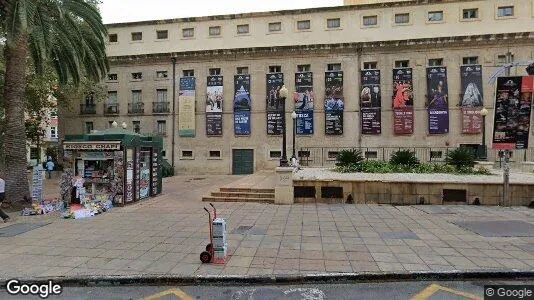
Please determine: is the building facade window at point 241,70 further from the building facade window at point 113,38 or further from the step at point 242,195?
the step at point 242,195

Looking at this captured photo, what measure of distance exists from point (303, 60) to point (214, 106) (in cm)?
838

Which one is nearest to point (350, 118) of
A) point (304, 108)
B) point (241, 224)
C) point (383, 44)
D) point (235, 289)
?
point (304, 108)

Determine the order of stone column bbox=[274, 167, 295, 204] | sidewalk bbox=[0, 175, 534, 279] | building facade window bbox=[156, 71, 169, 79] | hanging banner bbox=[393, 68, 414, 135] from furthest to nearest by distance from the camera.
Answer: building facade window bbox=[156, 71, 169, 79], hanging banner bbox=[393, 68, 414, 135], stone column bbox=[274, 167, 295, 204], sidewalk bbox=[0, 175, 534, 279]

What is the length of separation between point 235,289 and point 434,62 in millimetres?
26282

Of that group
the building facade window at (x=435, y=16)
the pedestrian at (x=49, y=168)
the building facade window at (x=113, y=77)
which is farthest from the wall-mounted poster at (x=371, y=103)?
the pedestrian at (x=49, y=168)

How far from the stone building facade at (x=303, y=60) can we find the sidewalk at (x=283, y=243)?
15468mm

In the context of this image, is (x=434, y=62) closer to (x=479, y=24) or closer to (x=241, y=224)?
(x=479, y=24)

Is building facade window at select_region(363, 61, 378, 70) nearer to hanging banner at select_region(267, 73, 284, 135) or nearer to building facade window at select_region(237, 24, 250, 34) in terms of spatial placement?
hanging banner at select_region(267, 73, 284, 135)

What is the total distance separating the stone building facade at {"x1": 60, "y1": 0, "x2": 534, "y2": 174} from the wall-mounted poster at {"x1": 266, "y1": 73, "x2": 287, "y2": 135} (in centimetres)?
49

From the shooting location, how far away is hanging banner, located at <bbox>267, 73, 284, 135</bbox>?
27578mm

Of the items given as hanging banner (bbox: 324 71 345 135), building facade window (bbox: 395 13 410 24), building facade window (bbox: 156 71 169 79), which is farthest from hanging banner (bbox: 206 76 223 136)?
building facade window (bbox: 395 13 410 24)

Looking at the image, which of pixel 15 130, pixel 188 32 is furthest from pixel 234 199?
pixel 188 32

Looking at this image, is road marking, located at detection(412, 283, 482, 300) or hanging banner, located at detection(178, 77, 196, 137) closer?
road marking, located at detection(412, 283, 482, 300)

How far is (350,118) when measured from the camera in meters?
26.7
